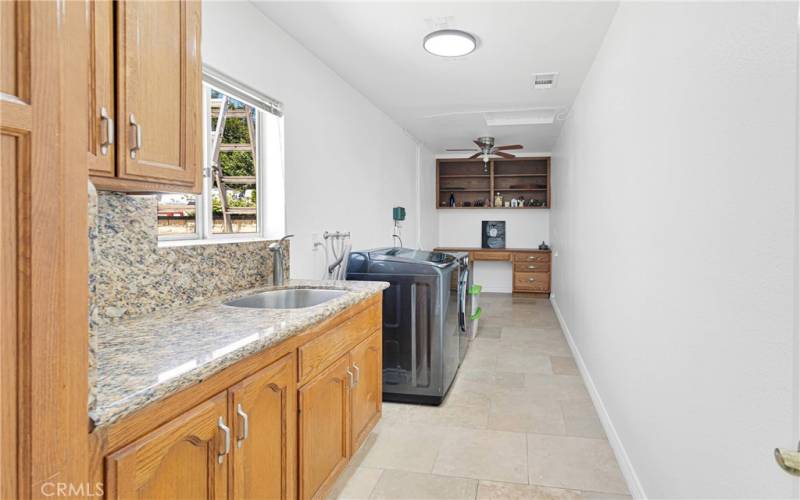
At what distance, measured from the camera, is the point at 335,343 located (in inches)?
78.9

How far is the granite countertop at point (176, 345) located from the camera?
0.93 metres

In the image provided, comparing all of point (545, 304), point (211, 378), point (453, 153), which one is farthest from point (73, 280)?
point (453, 153)

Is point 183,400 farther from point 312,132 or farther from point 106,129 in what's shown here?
point 312,132

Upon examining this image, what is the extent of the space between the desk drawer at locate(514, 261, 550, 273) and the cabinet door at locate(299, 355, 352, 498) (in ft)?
19.6

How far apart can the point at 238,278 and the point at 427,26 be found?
6.23 ft

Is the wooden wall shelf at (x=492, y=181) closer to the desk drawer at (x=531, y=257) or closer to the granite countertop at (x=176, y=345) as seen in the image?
the desk drawer at (x=531, y=257)

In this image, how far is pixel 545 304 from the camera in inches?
275

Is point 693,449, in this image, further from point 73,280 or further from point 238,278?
point 238,278

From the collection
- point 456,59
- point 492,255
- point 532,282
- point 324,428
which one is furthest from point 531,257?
point 324,428

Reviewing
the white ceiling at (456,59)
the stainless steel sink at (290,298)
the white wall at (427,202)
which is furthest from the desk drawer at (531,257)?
the stainless steel sink at (290,298)

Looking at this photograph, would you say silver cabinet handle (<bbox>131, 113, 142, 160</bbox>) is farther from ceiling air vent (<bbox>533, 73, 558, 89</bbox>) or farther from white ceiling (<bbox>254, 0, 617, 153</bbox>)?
ceiling air vent (<bbox>533, 73, 558, 89</bbox>)

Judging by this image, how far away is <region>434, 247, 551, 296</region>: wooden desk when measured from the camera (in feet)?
25.0

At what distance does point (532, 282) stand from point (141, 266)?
265 inches

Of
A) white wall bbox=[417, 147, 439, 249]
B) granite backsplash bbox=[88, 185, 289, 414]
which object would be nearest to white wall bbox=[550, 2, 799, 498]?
granite backsplash bbox=[88, 185, 289, 414]
